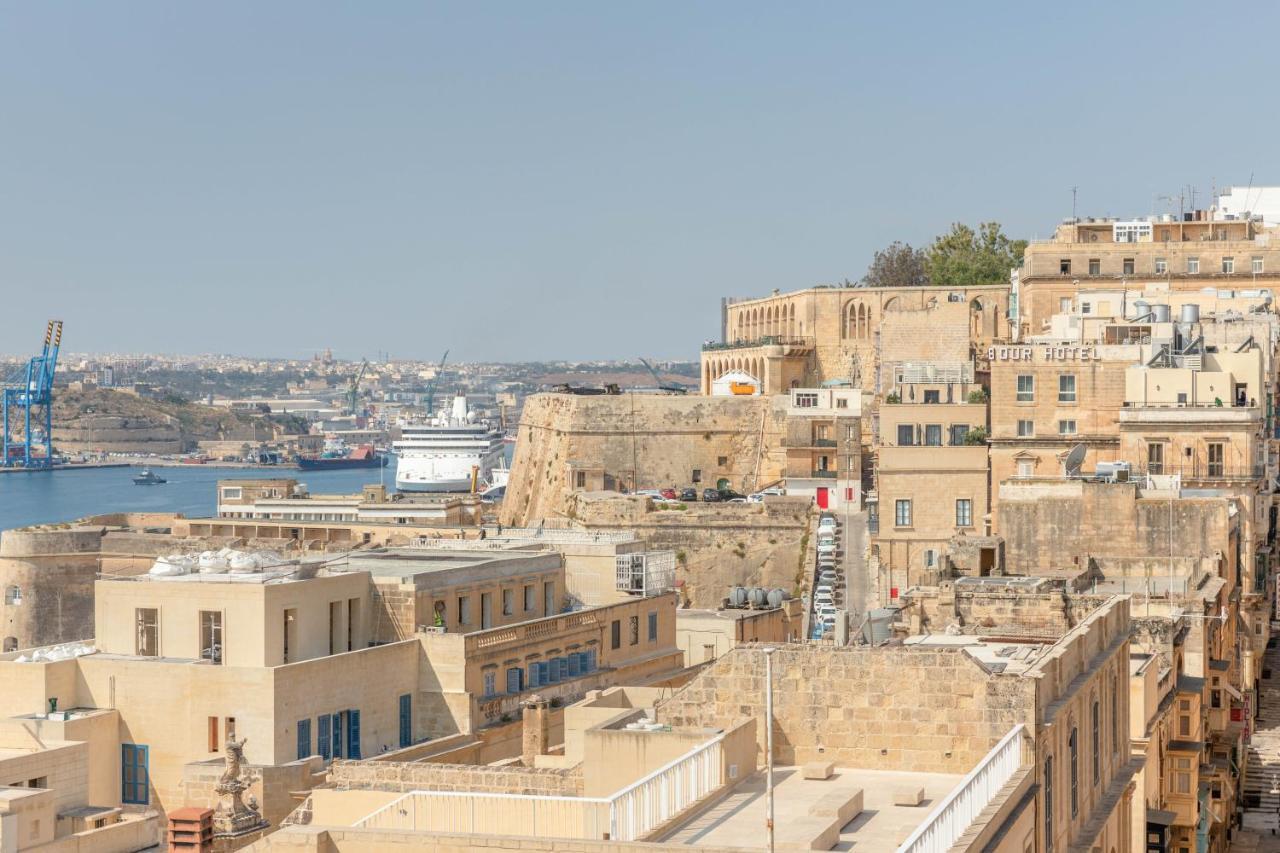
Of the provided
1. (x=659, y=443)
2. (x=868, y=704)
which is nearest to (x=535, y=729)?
(x=868, y=704)

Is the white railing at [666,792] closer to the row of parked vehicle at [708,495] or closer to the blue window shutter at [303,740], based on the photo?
the blue window shutter at [303,740]

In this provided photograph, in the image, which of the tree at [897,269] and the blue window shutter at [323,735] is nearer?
the blue window shutter at [323,735]

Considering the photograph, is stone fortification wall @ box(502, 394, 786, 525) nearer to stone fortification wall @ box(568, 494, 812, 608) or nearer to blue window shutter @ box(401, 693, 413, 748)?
stone fortification wall @ box(568, 494, 812, 608)

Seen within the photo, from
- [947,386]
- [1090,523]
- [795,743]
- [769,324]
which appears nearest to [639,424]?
[769,324]

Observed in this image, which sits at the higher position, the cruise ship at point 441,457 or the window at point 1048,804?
the cruise ship at point 441,457

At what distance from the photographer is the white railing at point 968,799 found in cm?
1137

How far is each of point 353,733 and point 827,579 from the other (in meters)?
24.4

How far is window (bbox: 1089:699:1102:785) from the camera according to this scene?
54.5 ft

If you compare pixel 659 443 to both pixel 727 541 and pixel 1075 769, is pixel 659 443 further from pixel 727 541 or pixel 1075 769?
pixel 1075 769

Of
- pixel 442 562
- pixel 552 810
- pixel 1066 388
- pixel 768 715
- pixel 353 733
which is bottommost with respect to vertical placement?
pixel 353 733

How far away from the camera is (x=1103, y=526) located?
34562 millimetres

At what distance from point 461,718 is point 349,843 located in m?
16.0

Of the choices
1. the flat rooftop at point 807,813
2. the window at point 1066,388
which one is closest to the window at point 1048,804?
the flat rooftop at point 807,813

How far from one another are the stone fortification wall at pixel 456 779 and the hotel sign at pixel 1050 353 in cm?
2878
